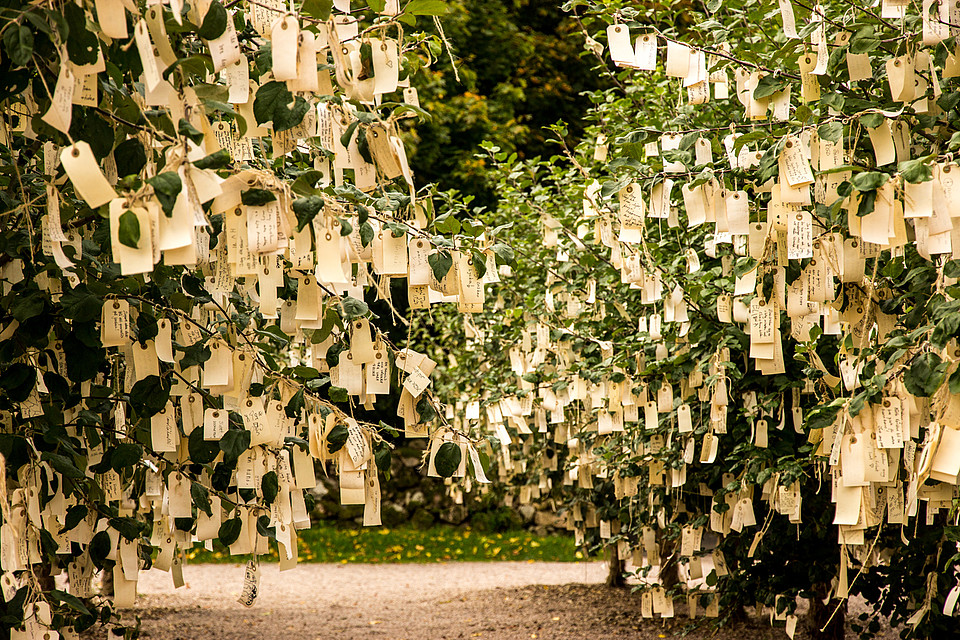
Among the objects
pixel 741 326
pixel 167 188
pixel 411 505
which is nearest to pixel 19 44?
pixel 167 188

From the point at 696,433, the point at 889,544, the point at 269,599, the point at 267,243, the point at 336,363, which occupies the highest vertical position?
the point at 267,243

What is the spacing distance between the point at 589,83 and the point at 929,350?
12.1 meters

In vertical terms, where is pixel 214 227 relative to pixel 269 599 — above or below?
above

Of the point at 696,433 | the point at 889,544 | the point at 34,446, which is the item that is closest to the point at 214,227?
the point at 34,446

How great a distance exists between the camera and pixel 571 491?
576cm

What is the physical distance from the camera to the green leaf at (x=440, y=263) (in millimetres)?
1787

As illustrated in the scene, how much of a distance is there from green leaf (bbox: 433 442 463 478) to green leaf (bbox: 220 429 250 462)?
0.40 metres

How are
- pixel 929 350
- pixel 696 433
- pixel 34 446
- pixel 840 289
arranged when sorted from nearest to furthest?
pixel 929 350 → pixel 34 446 → pixel 840 289 → pixel 696 433

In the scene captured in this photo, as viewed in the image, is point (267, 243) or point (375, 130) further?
point (375, 130)

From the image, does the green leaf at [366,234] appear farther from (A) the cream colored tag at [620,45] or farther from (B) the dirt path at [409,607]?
(B) the dirt path at [409,607]

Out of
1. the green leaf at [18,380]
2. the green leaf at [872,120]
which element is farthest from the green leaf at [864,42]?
the green leaf at [18,380]

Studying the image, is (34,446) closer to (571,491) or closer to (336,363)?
(336,363)

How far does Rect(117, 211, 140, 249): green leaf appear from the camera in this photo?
3.99 ft

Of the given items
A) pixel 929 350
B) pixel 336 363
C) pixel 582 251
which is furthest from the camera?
pixel 582 251
